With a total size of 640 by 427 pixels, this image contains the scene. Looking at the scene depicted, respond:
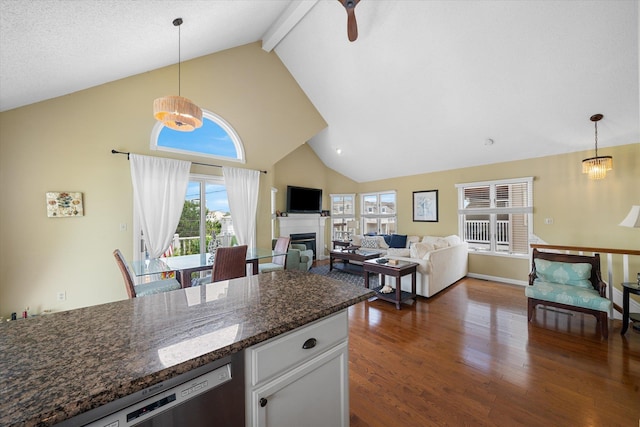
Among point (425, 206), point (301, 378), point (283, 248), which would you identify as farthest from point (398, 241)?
point (301, 378)

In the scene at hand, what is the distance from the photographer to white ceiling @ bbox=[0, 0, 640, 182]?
2.15 metres

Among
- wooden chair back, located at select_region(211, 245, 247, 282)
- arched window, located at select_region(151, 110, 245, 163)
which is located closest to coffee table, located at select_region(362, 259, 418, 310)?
wooden chair back, located at select_region(211, 245, 247, 282)

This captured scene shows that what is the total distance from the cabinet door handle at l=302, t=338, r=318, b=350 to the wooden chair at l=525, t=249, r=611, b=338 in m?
3.33

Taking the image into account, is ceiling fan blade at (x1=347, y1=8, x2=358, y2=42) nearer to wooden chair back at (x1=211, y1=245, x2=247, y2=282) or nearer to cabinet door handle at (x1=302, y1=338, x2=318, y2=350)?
wooden chair back at (x1=211, y1=245, x2=247, y2=282)

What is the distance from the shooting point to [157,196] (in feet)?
11.8

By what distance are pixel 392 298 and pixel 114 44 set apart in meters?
4.53

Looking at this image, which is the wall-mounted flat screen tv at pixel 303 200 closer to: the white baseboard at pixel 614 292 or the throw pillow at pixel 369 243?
the throw pillow at pixel 369 243

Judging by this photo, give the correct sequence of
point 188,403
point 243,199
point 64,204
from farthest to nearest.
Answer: point 243,199
point 64,204
point 188,403

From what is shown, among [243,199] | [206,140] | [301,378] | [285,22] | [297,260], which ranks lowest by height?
[297,260]

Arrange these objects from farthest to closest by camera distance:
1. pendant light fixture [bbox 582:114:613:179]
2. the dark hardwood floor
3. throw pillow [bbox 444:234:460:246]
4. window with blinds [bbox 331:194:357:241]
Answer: window with blinds [bbox 331:194:357:241]
throw pillow [bbox 444:234:460:246]
pendant light fixture [bbox 582:114:613:179]
the dark hardwood floor

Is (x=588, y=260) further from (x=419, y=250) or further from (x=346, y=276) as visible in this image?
(x=346, y=276)

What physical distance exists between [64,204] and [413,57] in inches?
204

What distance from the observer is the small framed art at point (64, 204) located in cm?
291

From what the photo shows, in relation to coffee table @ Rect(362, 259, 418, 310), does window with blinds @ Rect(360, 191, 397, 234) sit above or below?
above
